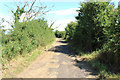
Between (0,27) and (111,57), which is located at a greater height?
(0,27)

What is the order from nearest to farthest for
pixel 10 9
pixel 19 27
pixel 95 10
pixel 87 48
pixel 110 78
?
pixel 110 78
pixel 19 27
pixel 95 10
pixel 87 48
pixel 10 9

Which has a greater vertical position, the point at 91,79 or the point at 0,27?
the point at 0,27

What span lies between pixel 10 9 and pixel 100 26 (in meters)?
17.0

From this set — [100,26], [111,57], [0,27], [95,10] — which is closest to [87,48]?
[100,26]

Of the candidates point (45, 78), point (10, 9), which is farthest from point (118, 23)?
point (10, 9)

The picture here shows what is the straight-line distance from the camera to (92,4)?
34.2ft

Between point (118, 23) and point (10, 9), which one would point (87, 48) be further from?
point (10, 9)

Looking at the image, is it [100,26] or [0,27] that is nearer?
[0,27]

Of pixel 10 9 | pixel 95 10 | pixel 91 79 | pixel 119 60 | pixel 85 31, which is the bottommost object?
pixel 91 79

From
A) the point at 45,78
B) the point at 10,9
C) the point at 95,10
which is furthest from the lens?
the point at 10,9

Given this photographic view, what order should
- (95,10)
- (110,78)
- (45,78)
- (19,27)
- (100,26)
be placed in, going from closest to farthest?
1. (110,78)
2. (45,78)
3. (19,27)
4. (100,26)
5. (95,10)

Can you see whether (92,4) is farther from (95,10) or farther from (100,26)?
(100,26)

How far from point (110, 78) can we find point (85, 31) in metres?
7.21

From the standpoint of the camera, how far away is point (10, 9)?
2047cm
